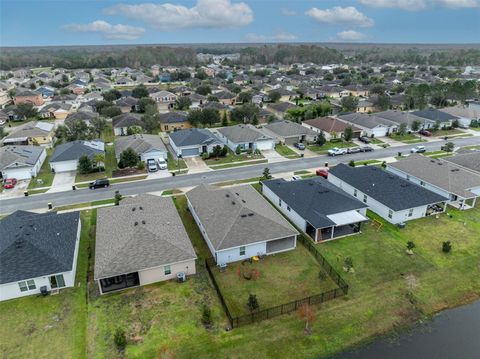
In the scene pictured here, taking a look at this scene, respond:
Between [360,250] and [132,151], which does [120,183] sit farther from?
[360,250]

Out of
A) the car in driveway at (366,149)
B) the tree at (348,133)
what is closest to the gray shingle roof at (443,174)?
the car in driveway at (366,149)

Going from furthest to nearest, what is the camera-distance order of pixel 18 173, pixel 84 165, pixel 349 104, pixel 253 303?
pixel 349 104 < pixel 84 165 < pixel 18 173 < pixel 253 303

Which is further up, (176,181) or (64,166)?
(64,166)

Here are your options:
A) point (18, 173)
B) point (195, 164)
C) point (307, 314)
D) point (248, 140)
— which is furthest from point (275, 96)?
point (307, 314)

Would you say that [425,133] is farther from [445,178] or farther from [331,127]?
[445,178]

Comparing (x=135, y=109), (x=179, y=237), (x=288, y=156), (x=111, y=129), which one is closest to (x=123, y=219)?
(x=179, y=237)

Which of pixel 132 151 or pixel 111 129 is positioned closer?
pixel 132 151
